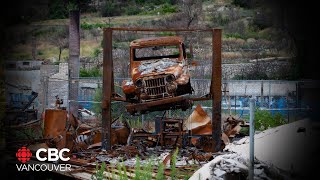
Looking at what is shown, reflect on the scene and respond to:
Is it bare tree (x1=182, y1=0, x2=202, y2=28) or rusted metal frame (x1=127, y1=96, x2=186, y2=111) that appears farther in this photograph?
rusted metal frame (x1=127, y1=96, x2=186, y2=111)

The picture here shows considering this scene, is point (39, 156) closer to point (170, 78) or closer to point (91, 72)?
point (91, 72)

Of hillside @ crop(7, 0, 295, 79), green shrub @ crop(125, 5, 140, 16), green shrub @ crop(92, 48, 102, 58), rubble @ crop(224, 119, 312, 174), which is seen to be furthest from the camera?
green shrub @ crop(92, 48, 102, 58)

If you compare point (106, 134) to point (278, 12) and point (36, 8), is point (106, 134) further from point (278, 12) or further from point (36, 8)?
point (278, 12)

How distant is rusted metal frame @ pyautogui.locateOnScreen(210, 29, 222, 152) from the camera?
6277 millimetres

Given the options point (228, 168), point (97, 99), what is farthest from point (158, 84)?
point (228, 168)

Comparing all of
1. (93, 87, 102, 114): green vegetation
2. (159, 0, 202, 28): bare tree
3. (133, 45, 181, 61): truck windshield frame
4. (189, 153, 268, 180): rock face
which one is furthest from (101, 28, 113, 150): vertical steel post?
(189, 153, 268, 180): rock face

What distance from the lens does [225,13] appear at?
619 centimetres

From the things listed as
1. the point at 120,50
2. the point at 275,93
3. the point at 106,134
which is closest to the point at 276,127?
the point at 275,93

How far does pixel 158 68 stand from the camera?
6691 millimetres

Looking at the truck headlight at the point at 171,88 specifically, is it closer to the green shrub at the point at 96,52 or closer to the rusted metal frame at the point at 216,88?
the rusted metal frame at the point at 216,88

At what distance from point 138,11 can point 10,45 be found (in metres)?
1.02

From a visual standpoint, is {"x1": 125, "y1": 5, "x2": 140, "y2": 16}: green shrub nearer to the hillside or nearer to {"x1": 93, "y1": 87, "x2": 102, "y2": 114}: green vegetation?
the hillside

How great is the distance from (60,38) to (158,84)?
0.88m

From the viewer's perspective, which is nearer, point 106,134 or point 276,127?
point 276,127
